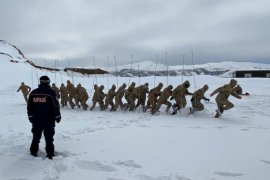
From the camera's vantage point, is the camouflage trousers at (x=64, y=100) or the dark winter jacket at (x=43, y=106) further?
the camouflage trousers at (x=64, y=100)

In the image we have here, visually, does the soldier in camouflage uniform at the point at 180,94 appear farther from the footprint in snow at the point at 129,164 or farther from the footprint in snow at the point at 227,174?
the footprint in snow at the point at 227,174

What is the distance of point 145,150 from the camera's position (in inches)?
283

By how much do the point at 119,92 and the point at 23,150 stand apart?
25.6 ft

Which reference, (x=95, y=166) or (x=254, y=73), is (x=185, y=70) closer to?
(x=254, y=73)

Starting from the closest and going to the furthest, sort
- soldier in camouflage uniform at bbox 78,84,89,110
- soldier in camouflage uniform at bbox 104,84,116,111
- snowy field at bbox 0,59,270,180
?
snowy field at bbox 0,59,270,180, soldier in camouflage uniform at bbox 104,84,116,111, soldier in camouflage uniform at bbox 78,84,89,110

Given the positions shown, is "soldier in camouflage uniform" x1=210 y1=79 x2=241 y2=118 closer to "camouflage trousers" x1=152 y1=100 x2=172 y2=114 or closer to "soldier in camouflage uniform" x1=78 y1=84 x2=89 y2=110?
"camouflage trousers" x1=152 y1=100 x2=172 y2=114

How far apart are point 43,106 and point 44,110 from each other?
8cm

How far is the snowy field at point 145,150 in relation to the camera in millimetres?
5742

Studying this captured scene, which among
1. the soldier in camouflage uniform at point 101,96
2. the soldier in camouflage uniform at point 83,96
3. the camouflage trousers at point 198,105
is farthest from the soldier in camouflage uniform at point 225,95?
the soldier in camouflage uniform at point 83,96

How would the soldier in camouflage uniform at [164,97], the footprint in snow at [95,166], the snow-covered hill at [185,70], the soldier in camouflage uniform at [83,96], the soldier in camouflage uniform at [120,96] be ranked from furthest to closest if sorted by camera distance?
the snow-covered hill at [185,70], the soldier in camouflage uniform at [83,96], the soldier in camouflage uniform at [120,96], the soldier in camouflage uniform at [164,97], the footprint in snow at [95,166]

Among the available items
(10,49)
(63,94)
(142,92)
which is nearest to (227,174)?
(142,92)

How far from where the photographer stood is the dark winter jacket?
6.67 meters

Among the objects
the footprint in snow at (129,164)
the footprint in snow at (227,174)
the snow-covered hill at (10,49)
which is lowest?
the footprint in snow at (227,174)

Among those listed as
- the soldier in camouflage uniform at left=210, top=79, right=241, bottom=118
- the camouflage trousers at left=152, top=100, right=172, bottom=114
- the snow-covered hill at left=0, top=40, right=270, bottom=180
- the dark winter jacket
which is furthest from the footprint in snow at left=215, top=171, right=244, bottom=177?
the camouflage trousers at left=152, top=100, right=172, bottom=114
